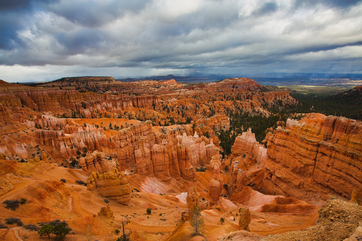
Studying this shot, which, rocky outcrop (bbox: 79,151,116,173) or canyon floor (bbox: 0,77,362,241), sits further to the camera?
rocky outcrop (bbox: 79,151,116,173)

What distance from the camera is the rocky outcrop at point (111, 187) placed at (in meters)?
18.8

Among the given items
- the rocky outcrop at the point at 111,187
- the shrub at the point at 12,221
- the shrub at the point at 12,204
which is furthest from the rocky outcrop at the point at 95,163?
the shrub at the point at 12,221

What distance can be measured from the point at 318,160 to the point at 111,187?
22.3 metres

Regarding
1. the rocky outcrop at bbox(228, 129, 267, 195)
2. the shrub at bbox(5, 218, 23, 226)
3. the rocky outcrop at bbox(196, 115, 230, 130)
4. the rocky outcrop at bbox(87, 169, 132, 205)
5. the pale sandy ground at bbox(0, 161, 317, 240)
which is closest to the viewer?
the shrub at bbox(5, 218, 23, 226)

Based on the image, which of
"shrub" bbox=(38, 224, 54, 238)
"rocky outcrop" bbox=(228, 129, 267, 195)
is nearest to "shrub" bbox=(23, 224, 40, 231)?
"shrub" bbox=(38, 224, 54, 238)

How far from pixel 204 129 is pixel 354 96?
123 m

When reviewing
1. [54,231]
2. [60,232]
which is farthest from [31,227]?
[60,232]

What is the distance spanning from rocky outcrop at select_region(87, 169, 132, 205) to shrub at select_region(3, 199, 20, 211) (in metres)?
6.94

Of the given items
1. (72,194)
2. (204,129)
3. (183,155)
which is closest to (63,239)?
(72,194)

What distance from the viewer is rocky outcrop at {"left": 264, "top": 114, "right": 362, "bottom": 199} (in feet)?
55.0

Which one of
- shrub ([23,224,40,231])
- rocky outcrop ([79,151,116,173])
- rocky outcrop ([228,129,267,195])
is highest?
shrub ([23,224,40,231])

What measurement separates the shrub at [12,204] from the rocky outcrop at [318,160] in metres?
25.9

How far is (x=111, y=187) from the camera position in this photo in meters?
18.9

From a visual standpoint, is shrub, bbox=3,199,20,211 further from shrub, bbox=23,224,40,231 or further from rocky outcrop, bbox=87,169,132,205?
rocky outcrop, bbox=87,169,132,205
